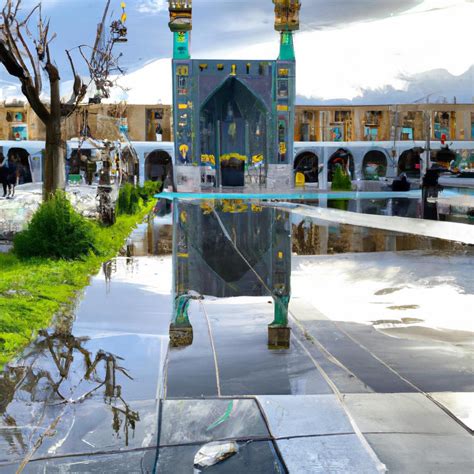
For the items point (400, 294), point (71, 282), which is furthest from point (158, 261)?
point (400, 294)

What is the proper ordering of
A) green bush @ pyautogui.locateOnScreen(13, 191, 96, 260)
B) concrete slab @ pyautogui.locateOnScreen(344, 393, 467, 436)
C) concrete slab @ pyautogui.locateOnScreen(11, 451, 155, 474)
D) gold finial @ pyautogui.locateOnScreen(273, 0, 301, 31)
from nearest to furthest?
1. concrete slab @ pyautogui.locateOnScreen(11, 451, 155, 474)
2. concrete slab @ pyautogui.locateOnScreen(344, 393, 467, 436)
3. green bush @ pyautogui.locateOnScreen(13, 191, 96, 260)
4. gold finial @ pyautogui.locateOnScreen(273, 0, 301, 31)

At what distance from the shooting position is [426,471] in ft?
8.48

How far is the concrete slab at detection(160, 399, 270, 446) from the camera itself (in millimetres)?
2910

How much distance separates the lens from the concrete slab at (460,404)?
124 inches

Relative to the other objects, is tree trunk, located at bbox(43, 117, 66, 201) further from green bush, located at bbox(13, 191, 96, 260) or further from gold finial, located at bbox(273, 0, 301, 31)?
gold finial, located at bbox(273, 0, 301, 31)

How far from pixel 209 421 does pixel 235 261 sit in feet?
18.8

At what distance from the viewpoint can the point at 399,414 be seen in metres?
3.21

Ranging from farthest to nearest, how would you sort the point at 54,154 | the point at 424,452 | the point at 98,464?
the point at 54,154
the point at 424,452
the point at 98,464

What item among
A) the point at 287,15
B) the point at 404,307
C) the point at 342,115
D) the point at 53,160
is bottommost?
the point at 404,307

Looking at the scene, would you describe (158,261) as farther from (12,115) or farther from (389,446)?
(12,115)

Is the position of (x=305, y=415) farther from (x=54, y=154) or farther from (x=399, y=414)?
(x=54, y=154)

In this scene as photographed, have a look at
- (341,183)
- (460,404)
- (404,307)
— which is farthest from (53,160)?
(341,183)

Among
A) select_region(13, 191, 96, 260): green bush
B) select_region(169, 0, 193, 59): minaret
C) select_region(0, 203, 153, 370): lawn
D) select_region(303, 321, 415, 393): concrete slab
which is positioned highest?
select_region(169, 0, 193, 59): minaret

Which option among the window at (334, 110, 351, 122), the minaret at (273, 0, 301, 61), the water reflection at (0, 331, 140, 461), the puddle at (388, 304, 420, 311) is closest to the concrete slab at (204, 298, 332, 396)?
the water reflection at (0, 331, 140, 461)
